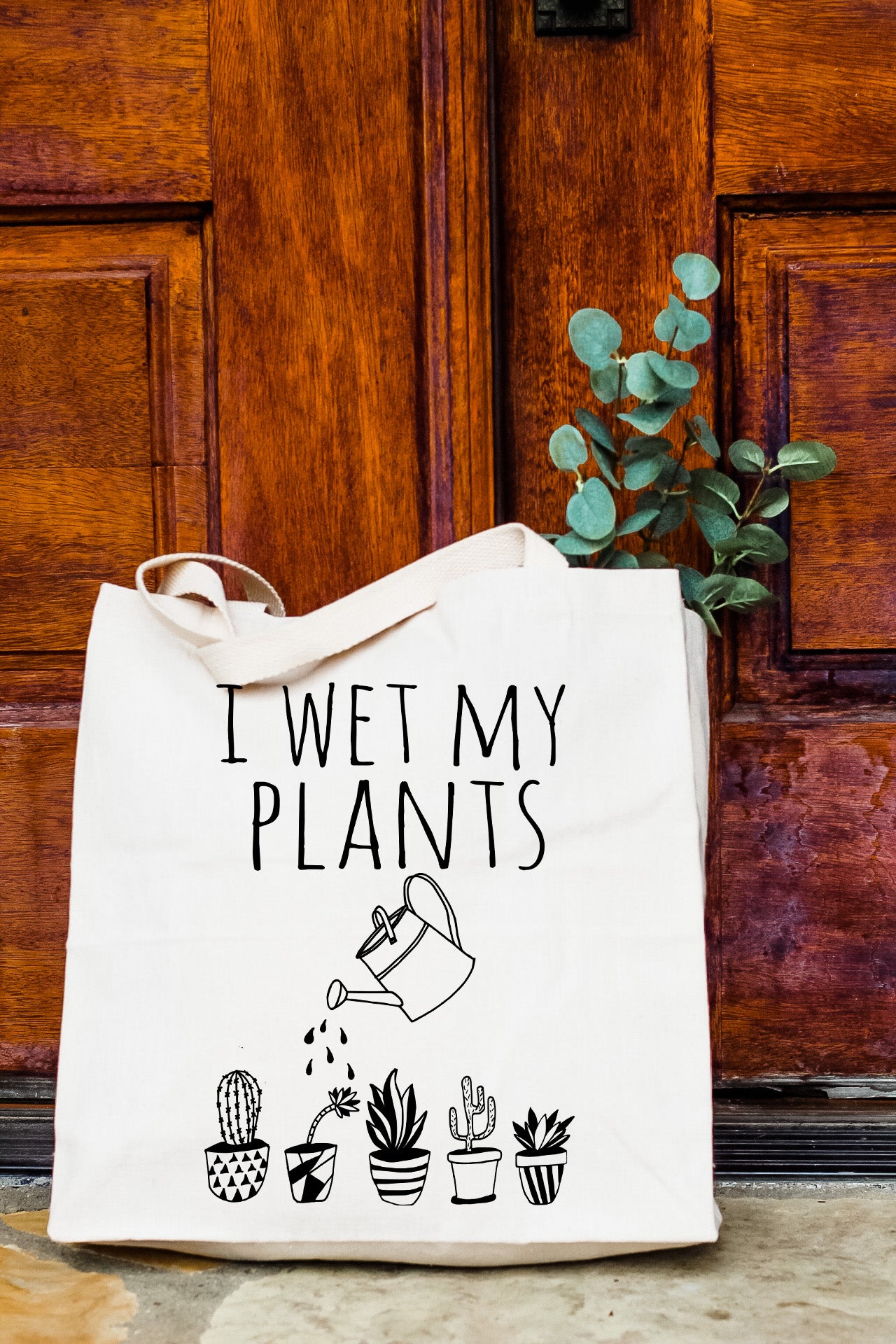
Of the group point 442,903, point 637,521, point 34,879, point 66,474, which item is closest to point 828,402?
point 637,521

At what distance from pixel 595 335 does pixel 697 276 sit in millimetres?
74

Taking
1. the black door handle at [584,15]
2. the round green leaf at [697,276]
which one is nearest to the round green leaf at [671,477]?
the round green leaf at [697,276]

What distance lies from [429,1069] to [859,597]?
18.4 inches

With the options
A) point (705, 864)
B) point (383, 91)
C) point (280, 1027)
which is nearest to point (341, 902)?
point (280, 1027)

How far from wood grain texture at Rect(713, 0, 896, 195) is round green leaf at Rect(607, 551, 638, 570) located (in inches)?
11.7

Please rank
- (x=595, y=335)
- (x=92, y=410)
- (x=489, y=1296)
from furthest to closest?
(x=92, y=410) < (x=595, y=335) < (x=489, y=1296)

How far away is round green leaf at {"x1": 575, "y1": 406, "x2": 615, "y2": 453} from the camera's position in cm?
72

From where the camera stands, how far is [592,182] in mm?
776

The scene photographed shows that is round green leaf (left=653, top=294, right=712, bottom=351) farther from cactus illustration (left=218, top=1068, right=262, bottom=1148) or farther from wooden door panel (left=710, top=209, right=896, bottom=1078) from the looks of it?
cactus illustration (left=218, top=1068, right=262, bottom=1148)

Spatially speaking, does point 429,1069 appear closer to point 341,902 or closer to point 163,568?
point 341,902

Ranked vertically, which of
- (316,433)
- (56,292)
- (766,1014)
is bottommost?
(766,1014)

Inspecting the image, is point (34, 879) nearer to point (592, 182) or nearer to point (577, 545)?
point (577, 545)

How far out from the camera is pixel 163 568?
785 millimetres

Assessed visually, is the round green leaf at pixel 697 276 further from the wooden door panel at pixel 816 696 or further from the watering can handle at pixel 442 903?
the watering can handle at pixel 442 903
